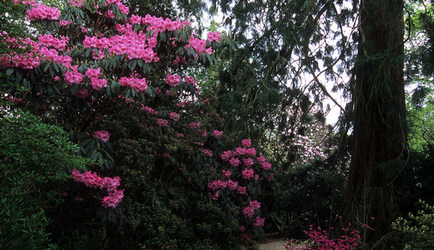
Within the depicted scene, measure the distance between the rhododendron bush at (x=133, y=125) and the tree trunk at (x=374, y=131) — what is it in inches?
45.9

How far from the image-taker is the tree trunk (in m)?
3.97

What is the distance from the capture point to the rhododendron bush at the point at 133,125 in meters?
3.24

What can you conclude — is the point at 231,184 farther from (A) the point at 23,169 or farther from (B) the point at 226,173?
(A) the point at 23,169

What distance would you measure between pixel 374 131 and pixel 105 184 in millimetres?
3237

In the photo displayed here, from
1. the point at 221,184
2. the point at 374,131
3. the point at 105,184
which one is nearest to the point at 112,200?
the point at 105,184

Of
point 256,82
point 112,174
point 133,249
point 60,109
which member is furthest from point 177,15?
point 133,249

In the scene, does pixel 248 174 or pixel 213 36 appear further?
pixel 248 174

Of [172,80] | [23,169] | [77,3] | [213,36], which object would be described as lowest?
[23,169]

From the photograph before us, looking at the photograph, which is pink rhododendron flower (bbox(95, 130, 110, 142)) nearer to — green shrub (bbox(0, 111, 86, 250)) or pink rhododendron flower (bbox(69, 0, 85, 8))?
green shrub (bbox(0, 111, 86, 250))

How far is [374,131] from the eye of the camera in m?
4.32

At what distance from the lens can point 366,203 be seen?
4.21m

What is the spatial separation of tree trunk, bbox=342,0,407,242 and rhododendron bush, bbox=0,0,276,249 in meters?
1.17

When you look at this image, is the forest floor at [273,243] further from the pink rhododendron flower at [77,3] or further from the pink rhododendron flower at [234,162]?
the pink rhododendron flower at [77,3]

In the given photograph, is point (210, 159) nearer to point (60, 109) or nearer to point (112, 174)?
point (112, 174)
